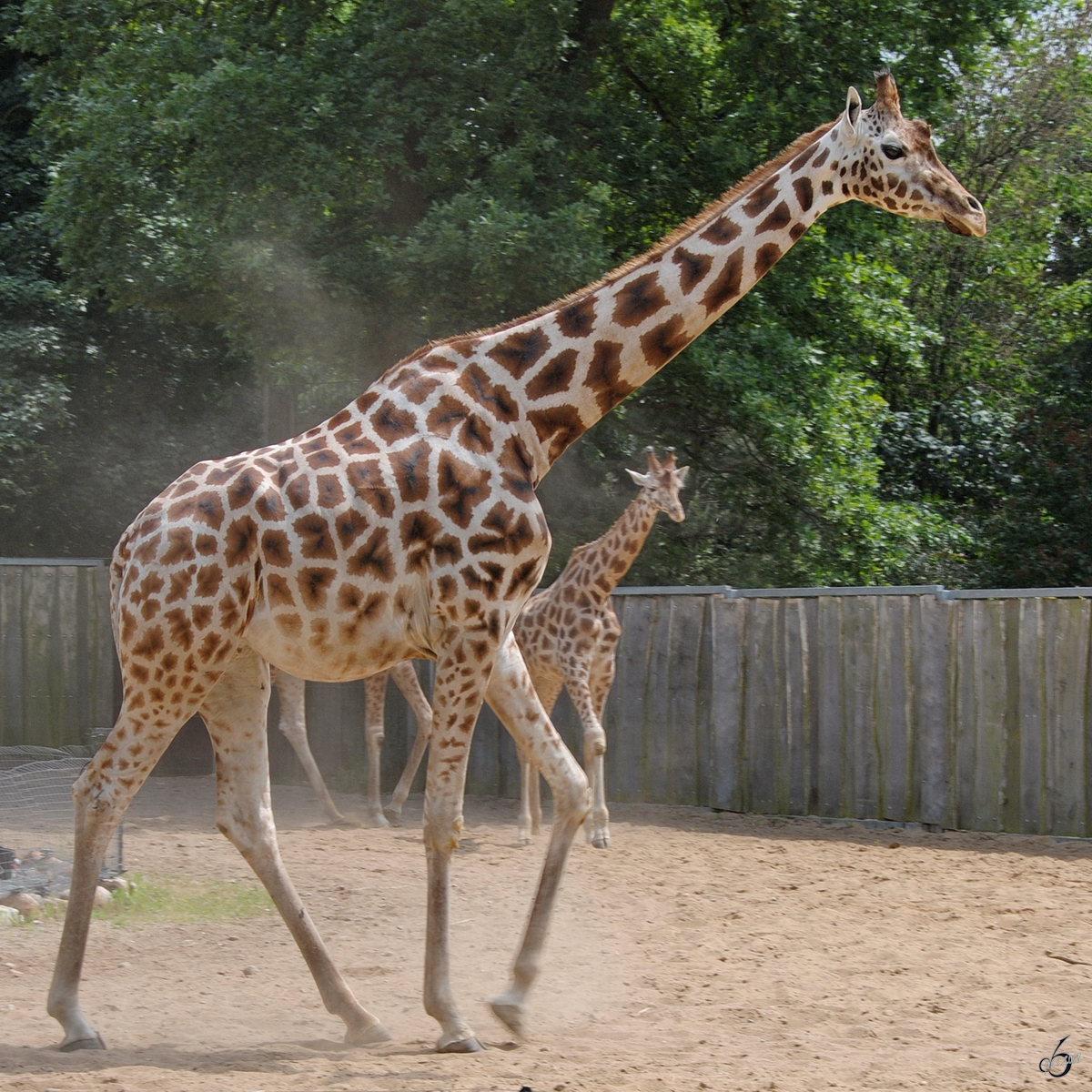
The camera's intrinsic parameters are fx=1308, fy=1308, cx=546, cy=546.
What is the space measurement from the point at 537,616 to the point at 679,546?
4416 millimetres

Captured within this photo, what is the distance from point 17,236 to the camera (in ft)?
54.2

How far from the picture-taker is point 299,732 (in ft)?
33.8

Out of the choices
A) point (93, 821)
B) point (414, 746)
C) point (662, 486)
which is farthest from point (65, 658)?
point (93, 821)

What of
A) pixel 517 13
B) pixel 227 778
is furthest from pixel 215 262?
pixel 227 778

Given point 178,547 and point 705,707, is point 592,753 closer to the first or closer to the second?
point 705,707

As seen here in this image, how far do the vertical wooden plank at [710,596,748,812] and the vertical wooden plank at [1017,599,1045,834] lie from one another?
2.21 metres

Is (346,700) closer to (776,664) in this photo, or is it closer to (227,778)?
(776,664)

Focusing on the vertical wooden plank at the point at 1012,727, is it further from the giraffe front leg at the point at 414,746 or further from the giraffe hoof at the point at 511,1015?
the giraffe hoof at the point at 511,1015

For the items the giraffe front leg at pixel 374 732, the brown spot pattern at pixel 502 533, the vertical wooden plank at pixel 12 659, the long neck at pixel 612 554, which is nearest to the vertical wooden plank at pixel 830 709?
the long neck at pixel 612 554

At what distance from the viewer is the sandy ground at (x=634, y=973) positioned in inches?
175

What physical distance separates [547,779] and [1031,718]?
231 inches

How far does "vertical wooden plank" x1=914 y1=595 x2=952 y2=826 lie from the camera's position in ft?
32.9

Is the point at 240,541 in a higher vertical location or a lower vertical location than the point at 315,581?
higher

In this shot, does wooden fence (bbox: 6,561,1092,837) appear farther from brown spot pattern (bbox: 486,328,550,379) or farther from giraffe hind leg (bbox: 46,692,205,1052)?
giraffe hind leg (bbox: 46,692,205,1052)
